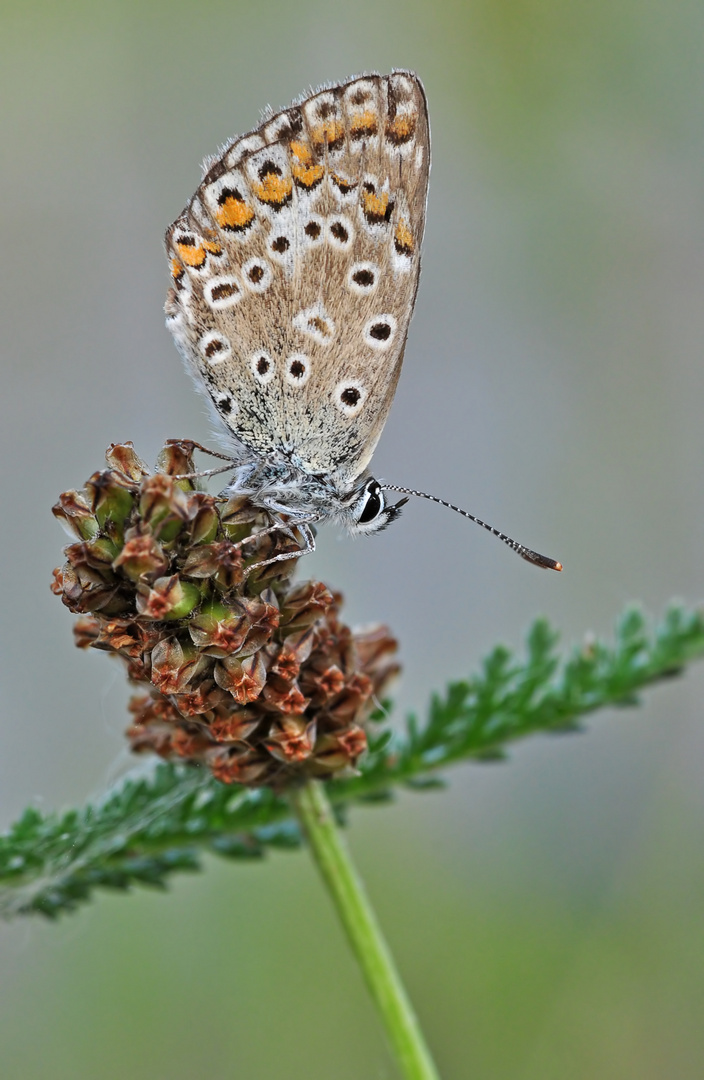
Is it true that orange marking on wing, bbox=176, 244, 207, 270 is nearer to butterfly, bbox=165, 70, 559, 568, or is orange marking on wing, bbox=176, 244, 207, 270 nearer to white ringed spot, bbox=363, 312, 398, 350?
butterfly, bbox=165, 70, 559, 568

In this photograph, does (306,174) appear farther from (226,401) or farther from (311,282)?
(226,401)

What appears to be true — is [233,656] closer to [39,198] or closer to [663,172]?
[39,198]

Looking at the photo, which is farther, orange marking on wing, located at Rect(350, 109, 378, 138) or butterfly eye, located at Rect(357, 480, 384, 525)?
butterfly eye, located at Rect(357, 480, 384, 525)

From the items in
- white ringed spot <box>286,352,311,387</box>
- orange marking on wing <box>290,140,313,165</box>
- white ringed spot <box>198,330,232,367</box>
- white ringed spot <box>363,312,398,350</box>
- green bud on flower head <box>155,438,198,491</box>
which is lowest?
green bud on flower head <box>155,438,198,491</box>

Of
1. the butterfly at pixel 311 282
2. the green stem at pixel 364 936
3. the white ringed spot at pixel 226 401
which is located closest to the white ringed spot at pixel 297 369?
the butterfly at pixel 311 282

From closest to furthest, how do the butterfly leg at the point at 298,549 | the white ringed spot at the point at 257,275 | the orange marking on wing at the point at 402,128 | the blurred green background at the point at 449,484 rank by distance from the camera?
the butterfly leg at the point at 298,549, the orange marking on wing at the point at 402,128, the white ringed spot at the point at 257,275, the blurred green background at the point at 449,484

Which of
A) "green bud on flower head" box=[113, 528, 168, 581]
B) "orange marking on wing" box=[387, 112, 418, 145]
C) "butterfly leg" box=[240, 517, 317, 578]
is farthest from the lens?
"orange marking on wing" box=[387, 112, 418, 145]

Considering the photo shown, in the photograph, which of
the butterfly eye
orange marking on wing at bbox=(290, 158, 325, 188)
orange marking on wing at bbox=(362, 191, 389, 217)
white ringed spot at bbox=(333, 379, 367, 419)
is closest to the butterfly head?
the butterfly eye

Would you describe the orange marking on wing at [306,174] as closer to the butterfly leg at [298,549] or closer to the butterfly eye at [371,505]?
the butterfly eye at [371,505]

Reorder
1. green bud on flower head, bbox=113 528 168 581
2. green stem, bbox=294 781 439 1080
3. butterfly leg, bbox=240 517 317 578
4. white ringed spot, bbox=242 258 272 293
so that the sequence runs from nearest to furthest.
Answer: green bud on flower head, bbox=113 528 168 581 → green stem, bbox=294 781 439 1080 → butterfly leg, bbox=240 517 317 578 → white ringed spot, bbox=242 258 272 293

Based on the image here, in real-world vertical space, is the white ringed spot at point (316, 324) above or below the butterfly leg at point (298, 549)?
above
